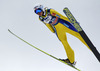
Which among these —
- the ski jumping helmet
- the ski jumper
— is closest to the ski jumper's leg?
the ski jumper

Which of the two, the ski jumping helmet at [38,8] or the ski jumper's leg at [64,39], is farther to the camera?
the ski jumper's leg at [64,39]

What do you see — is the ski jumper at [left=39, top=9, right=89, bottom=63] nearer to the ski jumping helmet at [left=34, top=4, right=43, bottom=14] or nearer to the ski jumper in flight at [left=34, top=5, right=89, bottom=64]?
the ski jumper in flight at [left=34, top=5, right=89, bottom=64]

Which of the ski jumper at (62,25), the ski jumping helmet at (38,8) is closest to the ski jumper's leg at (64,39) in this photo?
the ski jumper at (62,25)

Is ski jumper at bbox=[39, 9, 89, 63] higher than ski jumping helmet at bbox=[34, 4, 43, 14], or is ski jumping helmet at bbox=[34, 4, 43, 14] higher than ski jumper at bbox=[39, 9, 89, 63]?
ski jumping helmet at bbox=[34, 4, 43, 14]

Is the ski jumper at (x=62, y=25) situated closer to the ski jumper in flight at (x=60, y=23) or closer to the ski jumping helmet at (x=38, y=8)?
the ski jumper in flight at (x=60, y=23)

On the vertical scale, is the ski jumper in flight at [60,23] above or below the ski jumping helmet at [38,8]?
below

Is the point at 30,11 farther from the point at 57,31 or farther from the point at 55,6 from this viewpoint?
the point at 57,31

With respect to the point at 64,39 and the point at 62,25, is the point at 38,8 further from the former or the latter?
the point at 64,39

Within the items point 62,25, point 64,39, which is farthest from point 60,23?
point 64,39

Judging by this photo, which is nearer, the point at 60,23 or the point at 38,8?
the point at 38,8

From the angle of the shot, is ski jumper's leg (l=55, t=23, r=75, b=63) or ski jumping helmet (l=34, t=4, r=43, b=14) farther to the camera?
ski jumper's leg (l=55, t=23, r=75, b=63)

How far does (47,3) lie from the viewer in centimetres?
516

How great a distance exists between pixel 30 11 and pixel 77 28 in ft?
7.72

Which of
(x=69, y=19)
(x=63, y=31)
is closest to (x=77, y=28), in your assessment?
(x=69, y=19)
